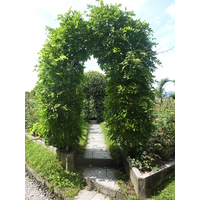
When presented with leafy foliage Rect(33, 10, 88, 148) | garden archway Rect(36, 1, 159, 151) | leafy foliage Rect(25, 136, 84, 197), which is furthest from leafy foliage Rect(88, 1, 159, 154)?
leafy foliage Rect(25, 136, 84, 197)

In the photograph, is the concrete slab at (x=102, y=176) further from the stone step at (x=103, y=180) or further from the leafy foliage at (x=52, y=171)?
the leafy foliage at (x=52, y=171)

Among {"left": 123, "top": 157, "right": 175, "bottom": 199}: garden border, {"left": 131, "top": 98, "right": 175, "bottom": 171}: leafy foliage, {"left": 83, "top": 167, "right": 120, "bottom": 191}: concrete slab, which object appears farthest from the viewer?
{"left": 131, "top": 98, "right": 175, "bottom": 171}: leafy foliage

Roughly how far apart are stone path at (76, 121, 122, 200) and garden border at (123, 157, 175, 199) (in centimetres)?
35

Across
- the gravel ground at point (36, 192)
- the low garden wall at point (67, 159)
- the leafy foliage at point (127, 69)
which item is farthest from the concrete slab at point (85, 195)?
the leafy foliage at point (127, 69)

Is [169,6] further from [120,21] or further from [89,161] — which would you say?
[89,161]

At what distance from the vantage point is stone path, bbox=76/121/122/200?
2.45 meters

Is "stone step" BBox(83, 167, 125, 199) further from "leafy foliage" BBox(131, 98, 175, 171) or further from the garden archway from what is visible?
the garden archway

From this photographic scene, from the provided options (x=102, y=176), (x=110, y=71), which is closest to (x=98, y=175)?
(x=102, y=176)

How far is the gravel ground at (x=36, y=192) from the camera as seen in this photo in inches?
103

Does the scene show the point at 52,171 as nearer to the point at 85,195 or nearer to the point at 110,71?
the point at 85,195
